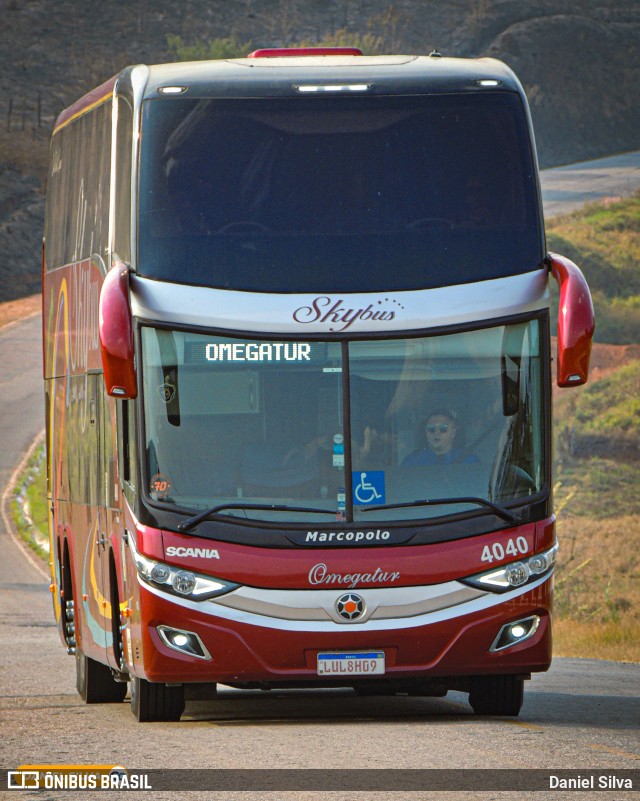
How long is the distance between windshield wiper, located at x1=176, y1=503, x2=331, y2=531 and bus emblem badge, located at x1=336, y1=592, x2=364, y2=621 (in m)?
0.59

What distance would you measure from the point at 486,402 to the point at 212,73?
124 inches

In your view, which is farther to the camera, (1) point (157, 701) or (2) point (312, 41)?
(2) point (312, 41)

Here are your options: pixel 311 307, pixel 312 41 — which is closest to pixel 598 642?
pixel 311 307

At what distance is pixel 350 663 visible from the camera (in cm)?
1144

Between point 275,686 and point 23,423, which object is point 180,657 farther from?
point 23,423

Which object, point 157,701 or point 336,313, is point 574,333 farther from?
point 157,701

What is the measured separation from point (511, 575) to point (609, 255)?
4729 centimetres

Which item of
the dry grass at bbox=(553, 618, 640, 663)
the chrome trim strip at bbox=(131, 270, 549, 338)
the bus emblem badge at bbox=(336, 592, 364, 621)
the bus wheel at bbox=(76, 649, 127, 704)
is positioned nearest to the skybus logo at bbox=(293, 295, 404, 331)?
the chrome trim strip at bbox=(131, 270, 549, 338)

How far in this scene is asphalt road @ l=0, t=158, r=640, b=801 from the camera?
9.72 meters

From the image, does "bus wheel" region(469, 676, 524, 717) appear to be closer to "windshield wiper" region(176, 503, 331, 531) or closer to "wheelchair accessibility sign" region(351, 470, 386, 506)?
"wheelchair accessibility sign" region(351, 470, 386, 506)

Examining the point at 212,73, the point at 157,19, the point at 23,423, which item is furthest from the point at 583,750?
the point at 157,19

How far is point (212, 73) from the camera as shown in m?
12.3

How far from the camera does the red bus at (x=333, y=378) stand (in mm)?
11336

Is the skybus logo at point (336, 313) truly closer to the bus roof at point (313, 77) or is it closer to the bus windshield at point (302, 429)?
the bus windshield at point (302, 429)
